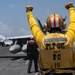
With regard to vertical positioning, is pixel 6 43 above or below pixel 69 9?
below

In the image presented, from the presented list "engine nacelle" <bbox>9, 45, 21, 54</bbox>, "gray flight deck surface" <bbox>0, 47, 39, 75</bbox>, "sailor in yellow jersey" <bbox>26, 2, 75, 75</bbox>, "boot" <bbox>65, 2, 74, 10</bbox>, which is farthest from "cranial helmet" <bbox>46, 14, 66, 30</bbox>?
"engine nacelle" <bbox>9, 45, 21, 54</bbox>

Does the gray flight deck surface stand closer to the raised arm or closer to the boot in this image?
the raised arm

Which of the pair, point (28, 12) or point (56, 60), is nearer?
point (56, 60)

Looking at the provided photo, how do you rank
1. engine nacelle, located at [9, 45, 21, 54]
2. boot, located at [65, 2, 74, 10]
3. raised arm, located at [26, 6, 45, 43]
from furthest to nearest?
engine nacelle, located at [9, 45, 21, 54]
boot, located at [65, 2, 74, 10]
raised arm, located at [26, 6, 45, 43]

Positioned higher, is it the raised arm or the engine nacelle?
the raised arm

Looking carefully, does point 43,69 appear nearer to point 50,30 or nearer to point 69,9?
point 50,30

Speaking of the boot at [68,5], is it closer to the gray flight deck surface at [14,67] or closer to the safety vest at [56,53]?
the safety vest at [56,53]

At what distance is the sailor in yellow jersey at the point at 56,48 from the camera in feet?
12.0

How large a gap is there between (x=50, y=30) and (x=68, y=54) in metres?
0.42

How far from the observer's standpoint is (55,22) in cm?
366

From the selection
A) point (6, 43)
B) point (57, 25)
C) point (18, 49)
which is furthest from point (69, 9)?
point (6, 43)

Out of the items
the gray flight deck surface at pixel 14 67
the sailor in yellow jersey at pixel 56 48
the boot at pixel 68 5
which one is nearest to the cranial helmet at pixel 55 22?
the sailor in yellow jersey at pixel 56 48

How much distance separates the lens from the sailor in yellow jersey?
367 centimetres

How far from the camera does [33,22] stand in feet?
13.1
